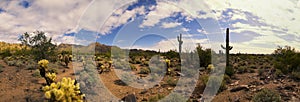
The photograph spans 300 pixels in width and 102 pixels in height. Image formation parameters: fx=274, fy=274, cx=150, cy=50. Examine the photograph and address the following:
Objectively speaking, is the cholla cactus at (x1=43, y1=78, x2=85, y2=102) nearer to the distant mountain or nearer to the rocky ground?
the rocky ground

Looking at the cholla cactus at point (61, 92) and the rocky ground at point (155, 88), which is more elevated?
the cholla cactus at point (61, 92)

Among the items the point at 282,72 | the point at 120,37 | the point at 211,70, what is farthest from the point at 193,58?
the point at 120,37

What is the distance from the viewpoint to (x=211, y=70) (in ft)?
55.9

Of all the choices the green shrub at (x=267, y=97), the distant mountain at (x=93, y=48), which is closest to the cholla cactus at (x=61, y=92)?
the distant mountain at (x=93, y=48)

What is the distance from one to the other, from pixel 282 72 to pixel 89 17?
35.9ft

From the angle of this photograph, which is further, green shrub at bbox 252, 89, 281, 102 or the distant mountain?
the distant mountain

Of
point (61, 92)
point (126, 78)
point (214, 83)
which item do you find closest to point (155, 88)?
point (126, 78)

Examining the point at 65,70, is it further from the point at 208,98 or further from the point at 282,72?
the point at 282,72

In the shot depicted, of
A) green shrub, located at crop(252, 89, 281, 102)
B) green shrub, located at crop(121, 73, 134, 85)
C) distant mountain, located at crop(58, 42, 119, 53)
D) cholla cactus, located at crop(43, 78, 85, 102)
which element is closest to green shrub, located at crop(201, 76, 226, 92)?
green shrub, located at crop(252, 89, 281, 102)

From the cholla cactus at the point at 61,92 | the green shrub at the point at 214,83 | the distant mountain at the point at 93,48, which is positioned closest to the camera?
the cholla cactus at the point at 61,92

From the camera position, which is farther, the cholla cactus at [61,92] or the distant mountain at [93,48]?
the distant mountain at [93,48]

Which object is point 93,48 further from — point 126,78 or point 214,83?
point 214,83

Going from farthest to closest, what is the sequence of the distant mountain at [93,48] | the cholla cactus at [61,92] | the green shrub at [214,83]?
the distant mountain at [93,48] < the green shrub at [214,83] < the cholla cactus at [61,92]

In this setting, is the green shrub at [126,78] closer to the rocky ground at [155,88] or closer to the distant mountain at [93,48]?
the rocky ground at [155,88]
